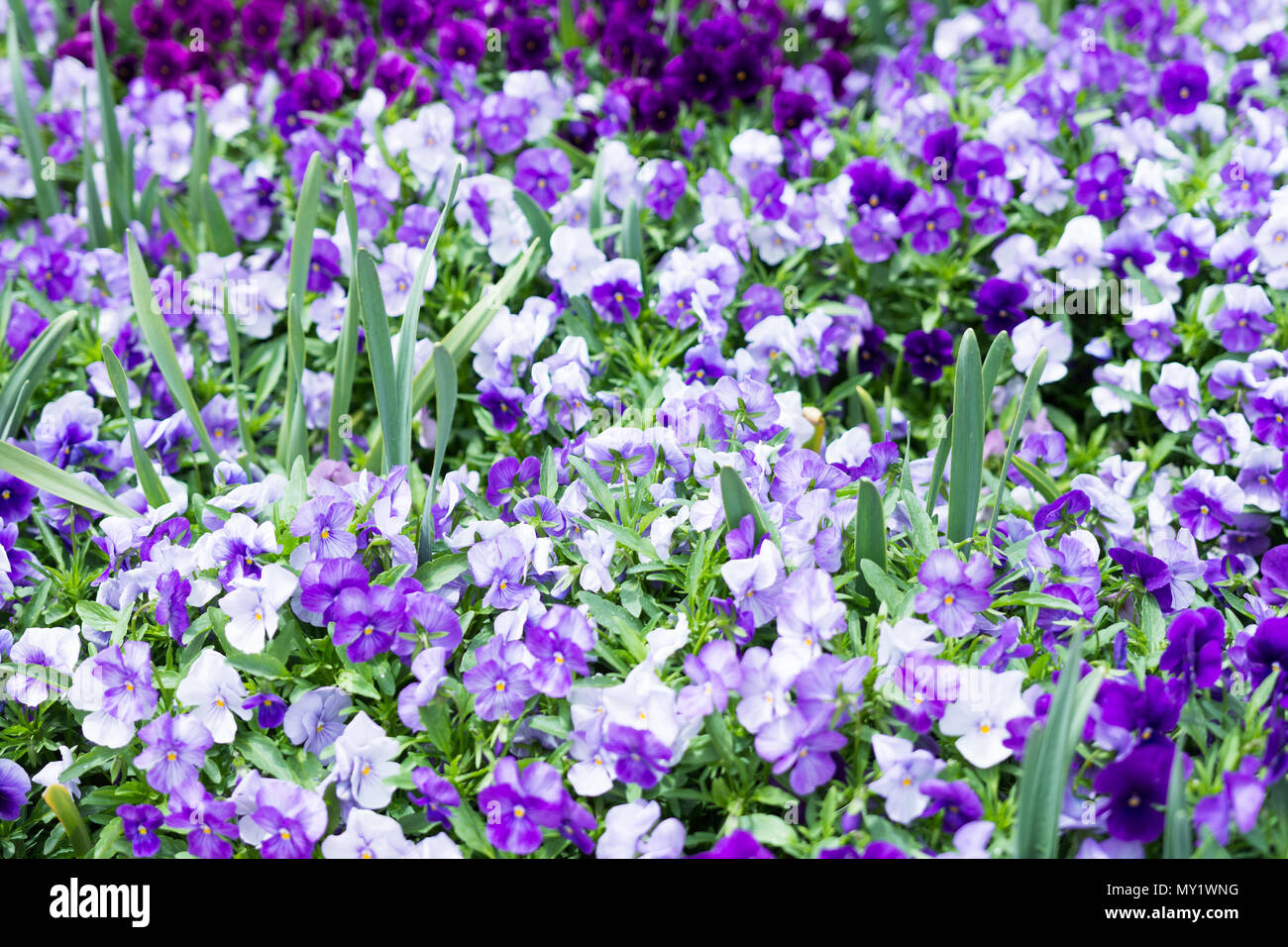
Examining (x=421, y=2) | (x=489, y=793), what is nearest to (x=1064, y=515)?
(x=489, y=793)

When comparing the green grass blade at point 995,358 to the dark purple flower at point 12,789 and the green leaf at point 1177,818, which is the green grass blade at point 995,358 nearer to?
the green leaf at point 1177,818

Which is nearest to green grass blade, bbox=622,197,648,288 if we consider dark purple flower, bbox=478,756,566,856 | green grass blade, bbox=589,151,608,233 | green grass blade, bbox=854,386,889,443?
green grass blade, bbox=589,151,608,233

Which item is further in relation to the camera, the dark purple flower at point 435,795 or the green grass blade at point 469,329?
the green grass blade at point 469,329

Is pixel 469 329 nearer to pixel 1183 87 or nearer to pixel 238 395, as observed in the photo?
pixel 238 395

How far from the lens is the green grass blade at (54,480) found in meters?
1.59

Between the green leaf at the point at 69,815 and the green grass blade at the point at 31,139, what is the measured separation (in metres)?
1.68

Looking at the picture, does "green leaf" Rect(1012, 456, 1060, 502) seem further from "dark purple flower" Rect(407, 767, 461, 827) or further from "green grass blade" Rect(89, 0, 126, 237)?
"green grass blade" Rect(89, 0, 126, 237)

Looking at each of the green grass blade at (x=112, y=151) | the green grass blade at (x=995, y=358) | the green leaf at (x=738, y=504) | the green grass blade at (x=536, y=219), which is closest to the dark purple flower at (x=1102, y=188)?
the green grass blade at (x=995, y=358)

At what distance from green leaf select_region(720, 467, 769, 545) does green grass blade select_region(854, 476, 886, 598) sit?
5.1 inches

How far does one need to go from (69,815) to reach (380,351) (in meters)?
0.77

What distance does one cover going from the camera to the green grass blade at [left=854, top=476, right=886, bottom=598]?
1.38m

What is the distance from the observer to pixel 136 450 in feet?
5.54

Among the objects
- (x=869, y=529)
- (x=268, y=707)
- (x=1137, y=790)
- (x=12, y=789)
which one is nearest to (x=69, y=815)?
(x=12, y=789)
